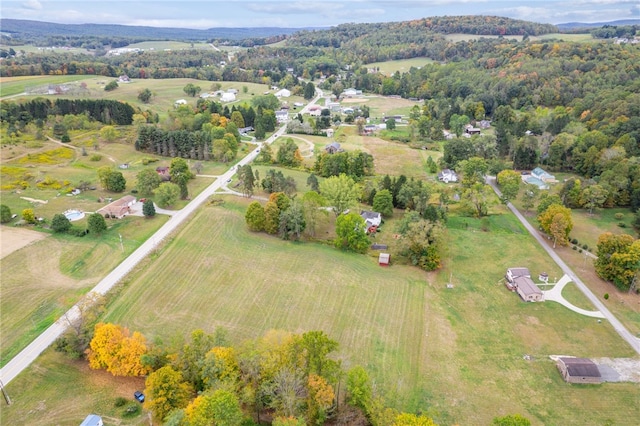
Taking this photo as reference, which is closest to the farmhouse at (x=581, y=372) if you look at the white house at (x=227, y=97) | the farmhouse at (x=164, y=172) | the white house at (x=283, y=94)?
the farmhouse at (x=164, y=172)

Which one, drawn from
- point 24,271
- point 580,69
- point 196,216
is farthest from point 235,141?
point 580,69

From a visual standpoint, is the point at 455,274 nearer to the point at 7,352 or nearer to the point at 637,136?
the point at 7,352

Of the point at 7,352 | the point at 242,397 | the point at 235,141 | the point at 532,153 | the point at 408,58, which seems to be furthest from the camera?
the point at 408,58

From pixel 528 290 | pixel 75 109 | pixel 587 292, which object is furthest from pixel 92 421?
pixel 75 109

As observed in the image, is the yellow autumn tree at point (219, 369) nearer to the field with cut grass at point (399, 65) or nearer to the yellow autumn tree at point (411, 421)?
the yellow autumn tree at point (411, 421)

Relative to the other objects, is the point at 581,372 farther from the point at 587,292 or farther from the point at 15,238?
the point at 15,238

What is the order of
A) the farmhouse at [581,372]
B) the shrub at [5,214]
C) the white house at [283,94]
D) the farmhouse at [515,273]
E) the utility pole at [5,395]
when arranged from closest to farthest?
1. the utility pole at [5,395]
2. the farmhouse at [581,372]
3. the farmhouse at [515,273]
4. the shrub at [5,214]
5. the white house at [283,94]

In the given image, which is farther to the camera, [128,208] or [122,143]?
[122,143]
